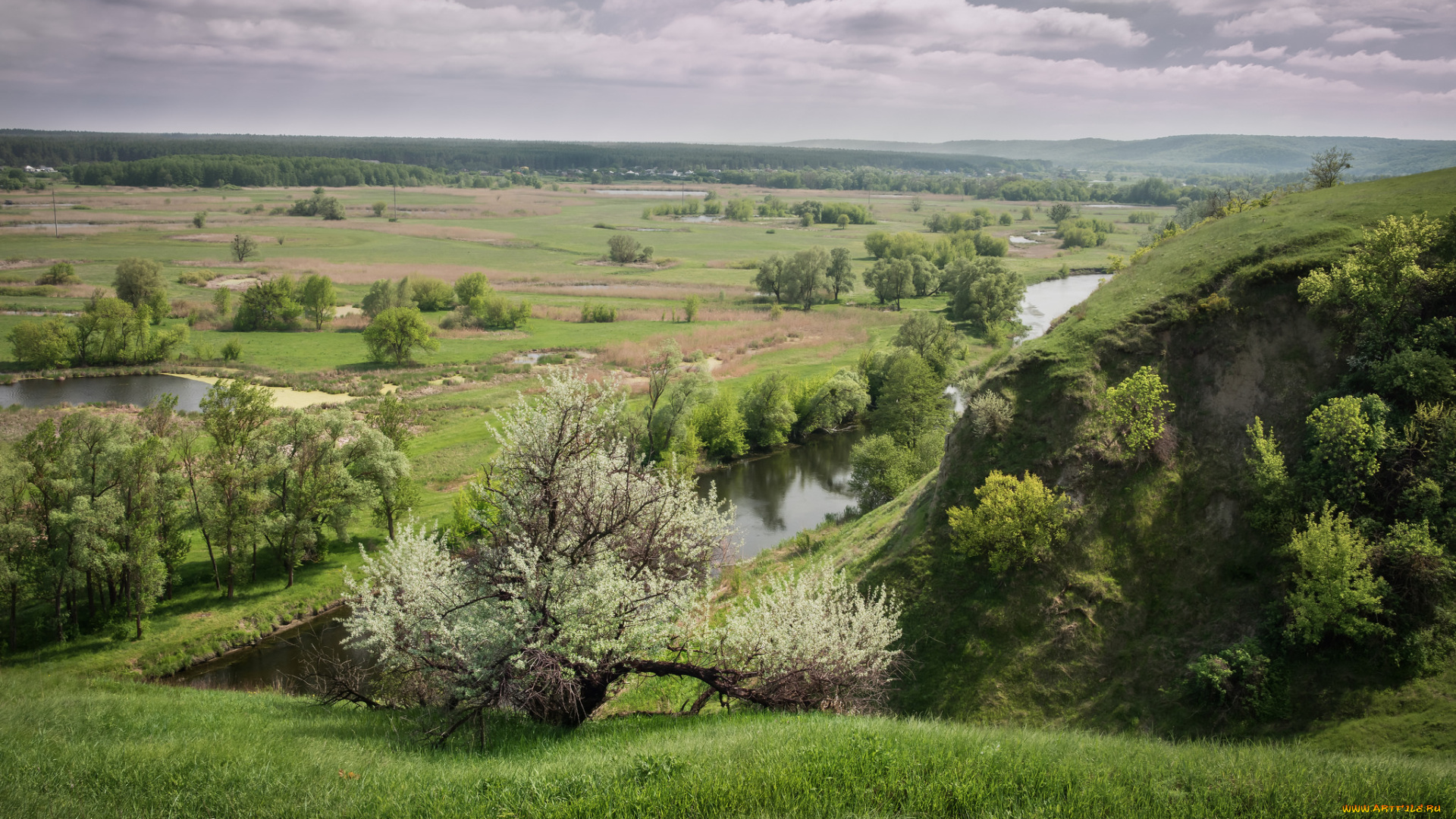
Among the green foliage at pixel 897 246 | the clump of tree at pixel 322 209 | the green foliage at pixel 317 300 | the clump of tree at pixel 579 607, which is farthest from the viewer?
the clump of tree at pixel 322 209

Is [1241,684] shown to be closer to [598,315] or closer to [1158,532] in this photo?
[1158,532]

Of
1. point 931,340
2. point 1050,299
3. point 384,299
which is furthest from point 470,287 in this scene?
point 1050,299

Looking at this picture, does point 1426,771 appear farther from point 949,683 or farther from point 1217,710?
point 949,683

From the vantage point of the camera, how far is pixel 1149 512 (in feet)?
76.8

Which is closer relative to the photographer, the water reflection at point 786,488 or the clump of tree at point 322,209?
the water reflection at point 786,488

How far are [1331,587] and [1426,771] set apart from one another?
356 inches

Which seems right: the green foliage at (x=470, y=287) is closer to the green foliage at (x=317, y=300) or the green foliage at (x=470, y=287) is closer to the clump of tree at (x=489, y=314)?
the clump of tree at (x=489, y=314)

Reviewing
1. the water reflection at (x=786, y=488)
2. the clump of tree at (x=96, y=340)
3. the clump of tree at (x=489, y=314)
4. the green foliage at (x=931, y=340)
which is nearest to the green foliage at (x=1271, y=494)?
the water reflection at (x=786, y=488)

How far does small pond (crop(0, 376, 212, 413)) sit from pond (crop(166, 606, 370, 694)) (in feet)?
116

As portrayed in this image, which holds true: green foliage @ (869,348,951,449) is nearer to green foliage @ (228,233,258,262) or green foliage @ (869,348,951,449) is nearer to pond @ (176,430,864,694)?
pond @ (176,430,864,694)

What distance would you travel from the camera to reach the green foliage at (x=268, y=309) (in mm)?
85062

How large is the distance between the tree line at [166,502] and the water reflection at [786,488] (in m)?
19.5

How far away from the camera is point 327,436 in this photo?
40.1 meters

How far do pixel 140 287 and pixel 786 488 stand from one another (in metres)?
82.0
